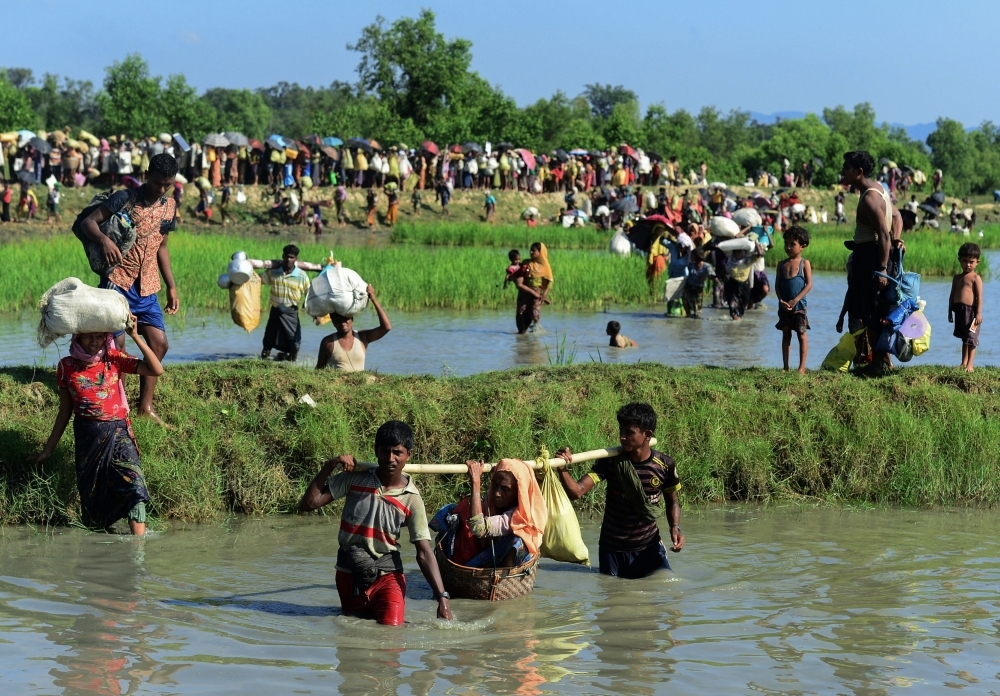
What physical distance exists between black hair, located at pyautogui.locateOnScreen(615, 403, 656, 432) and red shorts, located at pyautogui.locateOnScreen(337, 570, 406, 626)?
1204mm

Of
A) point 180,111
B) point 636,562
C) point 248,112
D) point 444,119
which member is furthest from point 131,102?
point 636,562

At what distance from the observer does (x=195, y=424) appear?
7.27 m

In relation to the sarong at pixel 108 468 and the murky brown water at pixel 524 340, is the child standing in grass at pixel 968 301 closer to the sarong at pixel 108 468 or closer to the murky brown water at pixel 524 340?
the murky brown water at pixel 524 340

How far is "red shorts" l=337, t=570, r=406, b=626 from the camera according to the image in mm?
5027

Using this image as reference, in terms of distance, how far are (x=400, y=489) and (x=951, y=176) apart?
63213 millimetres

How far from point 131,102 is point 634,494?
145 ft

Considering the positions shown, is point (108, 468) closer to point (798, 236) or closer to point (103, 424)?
point (103, 424)

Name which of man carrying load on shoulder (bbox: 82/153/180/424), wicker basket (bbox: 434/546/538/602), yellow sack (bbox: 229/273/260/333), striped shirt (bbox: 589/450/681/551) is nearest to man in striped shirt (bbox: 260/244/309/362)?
yellow sack (bbox: 229/273/260/333)

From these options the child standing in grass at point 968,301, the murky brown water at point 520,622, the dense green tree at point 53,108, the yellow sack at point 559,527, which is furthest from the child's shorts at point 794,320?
the dense green tree at point 53,108

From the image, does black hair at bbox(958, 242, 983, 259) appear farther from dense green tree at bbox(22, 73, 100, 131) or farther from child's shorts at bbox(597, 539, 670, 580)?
dense green tree at bbox(22, 73, 100, 131)

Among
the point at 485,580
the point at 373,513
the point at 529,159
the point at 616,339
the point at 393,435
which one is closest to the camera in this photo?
the point at 393,435

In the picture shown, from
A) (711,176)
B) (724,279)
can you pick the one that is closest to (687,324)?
(724,279)

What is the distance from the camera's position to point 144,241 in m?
6.81

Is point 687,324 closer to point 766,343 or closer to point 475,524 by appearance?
point 766,343
